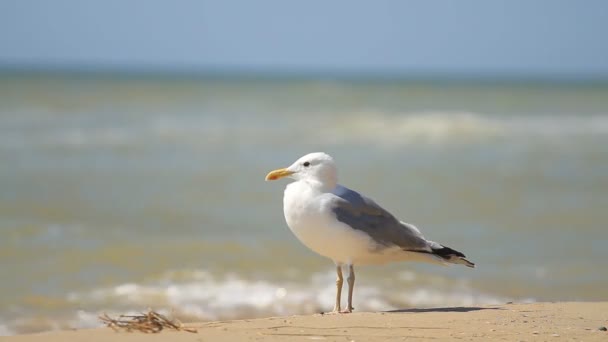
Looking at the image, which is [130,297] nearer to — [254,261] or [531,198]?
[254,261]

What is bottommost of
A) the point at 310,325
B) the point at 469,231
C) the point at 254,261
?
the point at 310,325

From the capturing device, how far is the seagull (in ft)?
14.9

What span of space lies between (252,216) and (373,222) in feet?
14.6

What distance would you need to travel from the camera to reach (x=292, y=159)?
14.3 metres

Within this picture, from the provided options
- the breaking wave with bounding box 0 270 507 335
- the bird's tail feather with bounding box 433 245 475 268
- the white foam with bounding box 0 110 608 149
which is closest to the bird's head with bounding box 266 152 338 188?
the bird's tail feather with bounding box 433 245 475 268

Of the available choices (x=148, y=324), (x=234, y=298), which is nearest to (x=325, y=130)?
(x=234, y=298)

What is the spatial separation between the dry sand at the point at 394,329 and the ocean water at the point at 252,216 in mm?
618

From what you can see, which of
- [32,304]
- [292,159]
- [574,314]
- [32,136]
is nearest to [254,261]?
[32,304]

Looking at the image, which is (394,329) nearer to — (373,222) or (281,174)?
(373,222)

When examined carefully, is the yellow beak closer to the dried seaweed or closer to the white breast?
the white breast

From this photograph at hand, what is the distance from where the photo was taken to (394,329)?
12.7ft

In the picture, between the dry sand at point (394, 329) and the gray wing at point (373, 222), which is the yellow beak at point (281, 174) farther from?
the dry sand at point (394, 329)

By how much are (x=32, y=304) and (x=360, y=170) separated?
24.4 ft

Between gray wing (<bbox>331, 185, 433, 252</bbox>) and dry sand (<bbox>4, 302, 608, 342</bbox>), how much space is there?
15.6 inches
